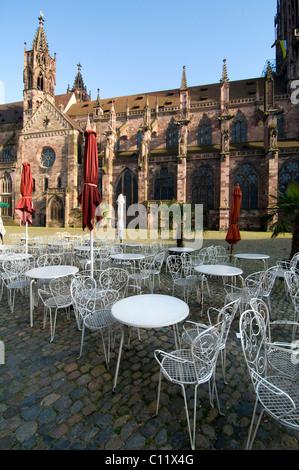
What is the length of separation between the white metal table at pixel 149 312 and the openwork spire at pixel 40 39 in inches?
1744

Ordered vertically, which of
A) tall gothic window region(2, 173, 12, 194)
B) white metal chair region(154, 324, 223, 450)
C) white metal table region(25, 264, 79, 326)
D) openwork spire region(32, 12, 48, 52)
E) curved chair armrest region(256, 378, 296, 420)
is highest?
openwork spire region(32, 12, 48, 52)

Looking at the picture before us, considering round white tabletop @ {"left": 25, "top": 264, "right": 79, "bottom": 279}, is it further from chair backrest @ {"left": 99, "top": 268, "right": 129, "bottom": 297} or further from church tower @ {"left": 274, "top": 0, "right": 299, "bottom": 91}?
church tower @ {"left": 274, "top": 0, "right": 299, "bottom": 91}

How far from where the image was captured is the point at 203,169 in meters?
26.5

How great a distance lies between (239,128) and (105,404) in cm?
3209

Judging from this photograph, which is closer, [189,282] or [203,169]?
[189,282]

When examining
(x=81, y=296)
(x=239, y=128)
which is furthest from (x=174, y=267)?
(x=239, y=128)

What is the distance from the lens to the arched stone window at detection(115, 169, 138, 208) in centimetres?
2909

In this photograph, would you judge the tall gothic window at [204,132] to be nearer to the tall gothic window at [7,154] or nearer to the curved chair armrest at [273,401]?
the tall gothic window at [7,154]

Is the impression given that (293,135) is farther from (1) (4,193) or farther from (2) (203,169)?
(1) (4,193)

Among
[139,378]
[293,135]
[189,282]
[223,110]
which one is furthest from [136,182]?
[139,378]

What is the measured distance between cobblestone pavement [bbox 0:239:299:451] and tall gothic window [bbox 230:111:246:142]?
29.9 m

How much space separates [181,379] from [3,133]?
4639 cm
